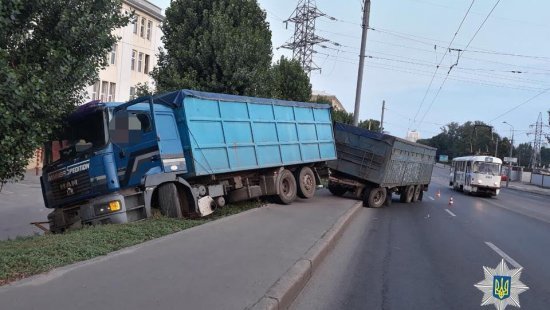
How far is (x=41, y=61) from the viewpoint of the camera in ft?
21.9

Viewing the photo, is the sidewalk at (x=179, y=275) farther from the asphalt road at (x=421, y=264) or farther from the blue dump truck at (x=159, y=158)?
the blue dump truck at (x=159, y=158)

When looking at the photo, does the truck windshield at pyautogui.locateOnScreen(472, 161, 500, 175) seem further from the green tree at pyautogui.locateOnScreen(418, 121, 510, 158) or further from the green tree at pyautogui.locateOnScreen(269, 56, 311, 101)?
the green tree at pyautogui.locateOnScreen(418, 121, 510, 158)

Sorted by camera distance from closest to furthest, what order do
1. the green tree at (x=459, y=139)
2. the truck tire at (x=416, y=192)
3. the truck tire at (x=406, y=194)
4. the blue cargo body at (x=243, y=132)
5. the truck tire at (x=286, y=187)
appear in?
the blue cargo body at (x=243, y=132) < the truck tire at (x=286, y=187) < the truck tire at (x=406, y=194) < the truck tire at (x=416, y=192) < the green tree at (x=459, y=139)

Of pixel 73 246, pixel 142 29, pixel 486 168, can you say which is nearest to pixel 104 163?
pixel 73 246

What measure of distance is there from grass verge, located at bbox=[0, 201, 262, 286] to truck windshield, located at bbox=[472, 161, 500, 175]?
2931 cm

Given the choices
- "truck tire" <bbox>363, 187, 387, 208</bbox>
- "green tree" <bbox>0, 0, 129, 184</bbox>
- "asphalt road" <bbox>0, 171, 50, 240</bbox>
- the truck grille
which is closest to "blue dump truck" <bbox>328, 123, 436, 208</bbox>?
"truck tire" <bbox>363, 187, 387, 208</bbox>

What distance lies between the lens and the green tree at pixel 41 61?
231 inches

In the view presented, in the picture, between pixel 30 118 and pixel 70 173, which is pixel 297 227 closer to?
pixel 70 173

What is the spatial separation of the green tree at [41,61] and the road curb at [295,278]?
11.4ft

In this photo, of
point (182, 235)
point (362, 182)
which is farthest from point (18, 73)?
point (362, 182)

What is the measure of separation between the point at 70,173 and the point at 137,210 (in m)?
1.52

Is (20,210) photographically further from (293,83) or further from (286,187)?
(293,83)

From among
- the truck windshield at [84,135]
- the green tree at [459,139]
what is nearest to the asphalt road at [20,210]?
the truck windshield at [84,135]

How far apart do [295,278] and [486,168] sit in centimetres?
3200
